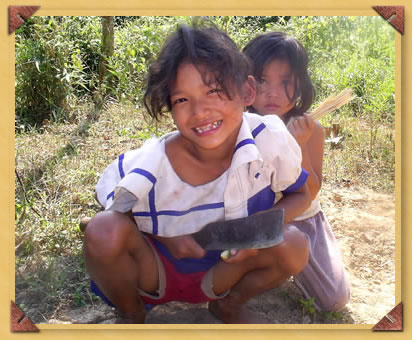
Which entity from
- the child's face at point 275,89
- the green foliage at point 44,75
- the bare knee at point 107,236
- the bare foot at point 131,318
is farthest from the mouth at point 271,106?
the green foliage at point 44,75

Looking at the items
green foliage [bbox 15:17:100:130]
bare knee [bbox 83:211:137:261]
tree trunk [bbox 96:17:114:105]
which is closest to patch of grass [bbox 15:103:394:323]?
green foliage [bbox 15:17:100:130]

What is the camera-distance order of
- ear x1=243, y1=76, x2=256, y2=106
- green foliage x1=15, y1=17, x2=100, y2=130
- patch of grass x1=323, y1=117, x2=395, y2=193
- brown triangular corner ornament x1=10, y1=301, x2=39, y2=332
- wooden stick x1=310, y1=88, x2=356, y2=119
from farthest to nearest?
green foliage x1=15, y1=17, x2=100, y2=130 < patch of grass x1=323, y1=117, x2=395, y2=193 < wooden stick x1=310, y1=88, x2=356, y2=119 < ear x1=243, y1=76, x2=256, y2=106 < brown triangular corner ornament x1=10, y1=301, x2=39, y2=332

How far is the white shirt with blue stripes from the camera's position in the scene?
2.03 m

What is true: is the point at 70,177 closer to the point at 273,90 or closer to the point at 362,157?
the point at 273,90

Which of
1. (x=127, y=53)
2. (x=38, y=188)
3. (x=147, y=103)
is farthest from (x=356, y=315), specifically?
(x=127, y=53)

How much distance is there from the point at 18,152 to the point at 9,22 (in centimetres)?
165

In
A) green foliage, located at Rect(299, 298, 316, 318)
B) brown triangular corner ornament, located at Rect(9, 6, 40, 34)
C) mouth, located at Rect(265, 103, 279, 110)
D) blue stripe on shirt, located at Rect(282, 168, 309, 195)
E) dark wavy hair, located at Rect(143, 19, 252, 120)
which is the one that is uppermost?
brown triangular corner ornament, located at Rect(9, 6, 40, 34)

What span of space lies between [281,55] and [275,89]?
0.18m

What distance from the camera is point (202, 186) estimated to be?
6.81 ft

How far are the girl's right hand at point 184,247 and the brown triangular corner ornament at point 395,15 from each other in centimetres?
118

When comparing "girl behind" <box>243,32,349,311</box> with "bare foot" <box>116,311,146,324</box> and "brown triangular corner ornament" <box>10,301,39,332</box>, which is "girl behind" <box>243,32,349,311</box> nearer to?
"bare foot" <box>116,311,146,324</box>

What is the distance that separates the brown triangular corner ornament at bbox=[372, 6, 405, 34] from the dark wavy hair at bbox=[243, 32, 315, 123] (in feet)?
2.22

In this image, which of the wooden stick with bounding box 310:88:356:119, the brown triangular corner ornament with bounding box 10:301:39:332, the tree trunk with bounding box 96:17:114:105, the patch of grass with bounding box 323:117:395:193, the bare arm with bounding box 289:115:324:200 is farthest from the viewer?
the tree trunk with bounding box 96:17:114:105

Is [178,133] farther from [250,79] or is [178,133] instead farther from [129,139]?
[129,139]
